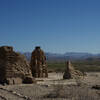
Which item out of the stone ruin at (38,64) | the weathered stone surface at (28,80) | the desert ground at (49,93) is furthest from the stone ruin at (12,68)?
the stone ruin at (38,64)

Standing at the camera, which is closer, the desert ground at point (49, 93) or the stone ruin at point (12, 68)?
the desert ground at point (49, 93)

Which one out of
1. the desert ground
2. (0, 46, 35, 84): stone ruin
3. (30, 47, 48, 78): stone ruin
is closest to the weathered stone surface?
(0, 46, 35, 84): stone ruin

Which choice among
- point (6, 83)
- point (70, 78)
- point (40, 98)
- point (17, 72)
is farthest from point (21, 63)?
point (40, 98)

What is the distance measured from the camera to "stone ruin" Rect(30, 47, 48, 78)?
35.2m

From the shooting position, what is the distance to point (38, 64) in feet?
117

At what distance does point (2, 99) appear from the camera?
605 inches

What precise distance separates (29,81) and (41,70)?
31.7 feet

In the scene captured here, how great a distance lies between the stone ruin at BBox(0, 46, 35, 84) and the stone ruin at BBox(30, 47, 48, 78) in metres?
8.38

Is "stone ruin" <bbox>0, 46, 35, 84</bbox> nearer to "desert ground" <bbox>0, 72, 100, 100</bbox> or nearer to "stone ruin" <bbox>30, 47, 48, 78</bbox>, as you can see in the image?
"desert ground" <bbox>0, 72, 100, 100</bbox>

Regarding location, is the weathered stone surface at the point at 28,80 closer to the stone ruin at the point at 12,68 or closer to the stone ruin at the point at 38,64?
the stone ruin at the point at 12,68

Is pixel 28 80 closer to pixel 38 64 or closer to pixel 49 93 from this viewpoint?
pixel 49 93

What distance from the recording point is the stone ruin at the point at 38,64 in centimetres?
3523

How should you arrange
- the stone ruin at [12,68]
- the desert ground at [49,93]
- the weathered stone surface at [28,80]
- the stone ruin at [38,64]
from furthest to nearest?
the stone ruin at [38,64] → the weathered stone surface at [28,80] → the stone ruin at [12,68] → the desert ground at [49,93]

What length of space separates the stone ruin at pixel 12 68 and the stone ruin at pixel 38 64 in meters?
8.38
